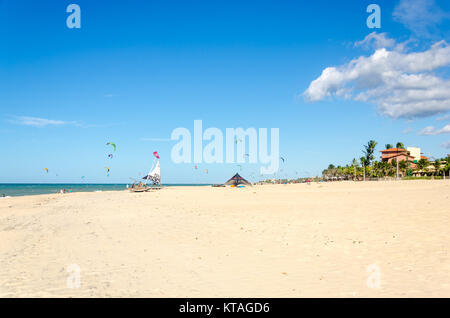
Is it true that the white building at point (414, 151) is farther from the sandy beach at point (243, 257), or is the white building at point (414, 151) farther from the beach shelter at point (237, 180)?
the sandy beach at point (243, 257)

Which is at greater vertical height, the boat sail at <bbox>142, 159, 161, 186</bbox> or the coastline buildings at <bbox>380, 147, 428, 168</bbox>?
the coastline buildings at <bbox>380, 147, 428, 168</bbox>

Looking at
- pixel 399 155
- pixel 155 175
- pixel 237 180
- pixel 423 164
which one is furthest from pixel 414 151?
pixel 155 175

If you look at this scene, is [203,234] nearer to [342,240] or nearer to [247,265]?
[247,265]

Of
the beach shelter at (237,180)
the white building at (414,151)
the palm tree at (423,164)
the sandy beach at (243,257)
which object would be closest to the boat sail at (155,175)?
the beach shelter at (237,180)

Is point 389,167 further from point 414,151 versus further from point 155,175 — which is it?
point 155,175

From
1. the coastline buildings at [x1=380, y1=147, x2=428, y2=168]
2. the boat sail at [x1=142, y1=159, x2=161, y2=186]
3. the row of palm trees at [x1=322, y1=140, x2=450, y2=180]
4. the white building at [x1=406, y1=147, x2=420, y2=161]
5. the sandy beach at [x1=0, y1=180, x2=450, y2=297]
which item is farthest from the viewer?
the white building at [x1=406, y1=147, x2=420, y2=161]

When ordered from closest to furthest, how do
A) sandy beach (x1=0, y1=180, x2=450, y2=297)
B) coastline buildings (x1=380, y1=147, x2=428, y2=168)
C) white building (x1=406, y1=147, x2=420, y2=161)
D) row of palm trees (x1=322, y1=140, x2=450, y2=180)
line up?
sandy beach (x1=0, y1=180, x2=450, y2=297) < row of palm trees (x1=322, y1=140, x2=450, y2=180) < coastline buildings (x1=380, y1=147, x2=428, y2=168) < white building (x1=406, y1=147, x2=420, y2=161)

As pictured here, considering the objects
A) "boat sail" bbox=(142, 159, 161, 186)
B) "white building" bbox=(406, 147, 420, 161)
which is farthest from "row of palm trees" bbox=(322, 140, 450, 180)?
"boat sail" bbox=(142, 159, 161, 186)

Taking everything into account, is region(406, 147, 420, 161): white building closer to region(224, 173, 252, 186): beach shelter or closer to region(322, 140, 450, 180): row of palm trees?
region(322, 140, 450, 180): row of palm trees

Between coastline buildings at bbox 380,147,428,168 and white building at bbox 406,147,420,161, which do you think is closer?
coastline buildings at bbox 380,147,428,168

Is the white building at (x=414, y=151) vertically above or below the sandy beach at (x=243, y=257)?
above

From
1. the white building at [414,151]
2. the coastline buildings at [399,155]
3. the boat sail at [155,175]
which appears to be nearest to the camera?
the boat sail at [155,175]
